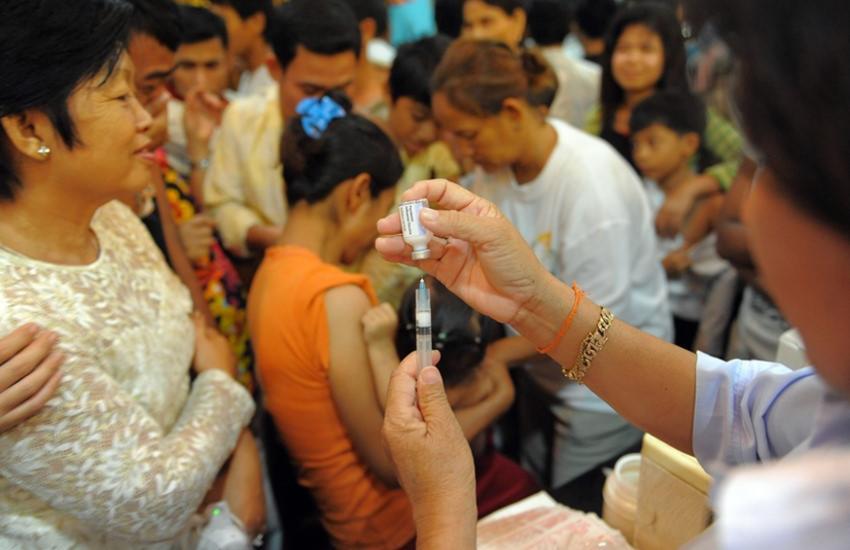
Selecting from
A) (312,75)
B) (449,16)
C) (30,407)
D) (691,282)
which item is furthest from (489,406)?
(449,16)

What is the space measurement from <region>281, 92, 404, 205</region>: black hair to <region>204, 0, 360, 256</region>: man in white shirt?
0.55m

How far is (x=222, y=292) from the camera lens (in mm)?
2156

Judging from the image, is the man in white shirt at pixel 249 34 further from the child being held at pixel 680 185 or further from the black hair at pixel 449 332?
the black hair at pixel 449 332

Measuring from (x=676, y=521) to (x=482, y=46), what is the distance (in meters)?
1.47

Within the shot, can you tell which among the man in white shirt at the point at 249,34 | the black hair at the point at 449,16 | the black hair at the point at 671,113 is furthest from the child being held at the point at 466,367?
the black hair at the point at 449,16

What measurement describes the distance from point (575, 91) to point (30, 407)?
3172mm

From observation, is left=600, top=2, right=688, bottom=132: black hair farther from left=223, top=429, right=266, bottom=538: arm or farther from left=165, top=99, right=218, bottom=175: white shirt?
left=223, top=429, right=266, bottom=538: arm

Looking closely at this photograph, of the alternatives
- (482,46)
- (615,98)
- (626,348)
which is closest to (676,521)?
(626,348)

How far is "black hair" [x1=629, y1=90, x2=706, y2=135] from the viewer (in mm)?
2756

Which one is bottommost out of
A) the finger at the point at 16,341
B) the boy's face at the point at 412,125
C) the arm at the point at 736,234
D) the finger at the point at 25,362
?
the arm at the point at 736,234

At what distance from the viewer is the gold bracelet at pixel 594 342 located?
3.62 feet

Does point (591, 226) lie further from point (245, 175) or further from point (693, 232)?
point (245, 175)

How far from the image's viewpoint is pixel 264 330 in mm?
1662

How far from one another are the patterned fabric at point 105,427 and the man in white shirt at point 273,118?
115cm
